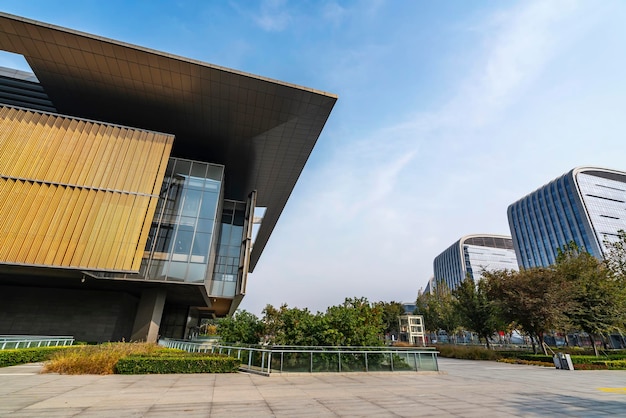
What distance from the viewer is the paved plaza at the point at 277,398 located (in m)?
5.71

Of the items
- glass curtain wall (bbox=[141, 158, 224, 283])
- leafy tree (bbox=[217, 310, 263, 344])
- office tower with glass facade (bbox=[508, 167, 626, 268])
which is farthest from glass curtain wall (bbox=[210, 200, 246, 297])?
office tower with glass facade (bbox=[508, 167, 626, 268])

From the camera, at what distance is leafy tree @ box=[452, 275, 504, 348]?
26.0m

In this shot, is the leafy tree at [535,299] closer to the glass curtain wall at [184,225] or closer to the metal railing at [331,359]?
the metal railing at [331,359]

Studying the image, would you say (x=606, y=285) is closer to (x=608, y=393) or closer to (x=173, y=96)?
(x=608, y=393)

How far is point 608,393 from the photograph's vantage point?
908 cm

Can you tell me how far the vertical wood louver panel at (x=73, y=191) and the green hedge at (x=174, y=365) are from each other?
8587mm

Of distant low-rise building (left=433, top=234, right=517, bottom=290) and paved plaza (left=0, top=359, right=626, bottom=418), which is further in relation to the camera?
distant low-rise building (left=433, top=234, right=517, bottom=290)

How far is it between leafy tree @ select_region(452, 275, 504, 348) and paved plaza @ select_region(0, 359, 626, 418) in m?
16.6

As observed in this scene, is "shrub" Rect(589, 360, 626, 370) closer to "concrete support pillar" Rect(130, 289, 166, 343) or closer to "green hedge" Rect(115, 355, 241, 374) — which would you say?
"green hedge" Rect(115, 355, 241, 374)

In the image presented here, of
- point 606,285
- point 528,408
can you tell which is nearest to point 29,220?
point 528,408

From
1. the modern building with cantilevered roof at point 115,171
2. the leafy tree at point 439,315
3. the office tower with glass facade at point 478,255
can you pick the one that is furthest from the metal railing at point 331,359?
the office tower with glass facade at point 478,255

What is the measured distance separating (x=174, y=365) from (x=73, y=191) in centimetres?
1404

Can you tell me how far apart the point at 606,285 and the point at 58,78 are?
1668 inches

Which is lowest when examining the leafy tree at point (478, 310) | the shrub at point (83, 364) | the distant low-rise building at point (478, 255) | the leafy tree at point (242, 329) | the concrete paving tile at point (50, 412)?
the concrete paving tile at point (50, 412)
